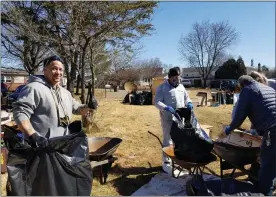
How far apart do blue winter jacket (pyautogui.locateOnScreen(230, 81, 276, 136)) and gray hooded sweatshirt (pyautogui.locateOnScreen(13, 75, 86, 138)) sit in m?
1.93

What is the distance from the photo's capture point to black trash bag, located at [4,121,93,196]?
254cm

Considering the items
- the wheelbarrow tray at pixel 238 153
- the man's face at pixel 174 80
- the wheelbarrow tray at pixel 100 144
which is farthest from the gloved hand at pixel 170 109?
the wheelbarrow tray at pixel 100 144

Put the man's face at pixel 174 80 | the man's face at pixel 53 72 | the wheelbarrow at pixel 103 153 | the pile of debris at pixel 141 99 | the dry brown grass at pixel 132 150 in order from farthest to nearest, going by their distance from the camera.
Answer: the pile of debris at pixel 141 99, the man's face at pixel 174 80, the dry brown grass at pixel 132 150, the wheelbarrow at pixel 103 153, the man's face at pixel 53 72

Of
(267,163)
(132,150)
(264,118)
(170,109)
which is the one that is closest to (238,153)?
(267,163)

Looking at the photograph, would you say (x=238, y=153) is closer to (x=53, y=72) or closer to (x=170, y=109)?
(x=170, y=109)

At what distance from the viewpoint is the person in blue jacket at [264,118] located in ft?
10.8

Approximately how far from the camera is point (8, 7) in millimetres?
12578

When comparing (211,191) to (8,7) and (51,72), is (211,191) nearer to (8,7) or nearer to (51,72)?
(51,72)

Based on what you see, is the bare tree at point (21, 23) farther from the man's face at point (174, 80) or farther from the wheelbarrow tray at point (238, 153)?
the wheelbarrow tray at point (238, 153)

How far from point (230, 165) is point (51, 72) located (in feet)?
8.63

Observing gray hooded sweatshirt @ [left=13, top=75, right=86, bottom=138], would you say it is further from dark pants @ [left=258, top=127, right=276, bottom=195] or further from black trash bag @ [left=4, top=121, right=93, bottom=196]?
dark pants @ [left=258, top=127, right=276, bottom=195]

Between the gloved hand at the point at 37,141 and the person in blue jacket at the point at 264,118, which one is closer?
the gloved hand at the point at 37,141

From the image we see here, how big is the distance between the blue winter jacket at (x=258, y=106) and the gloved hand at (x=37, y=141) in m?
2.08

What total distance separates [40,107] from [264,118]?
2354mm
